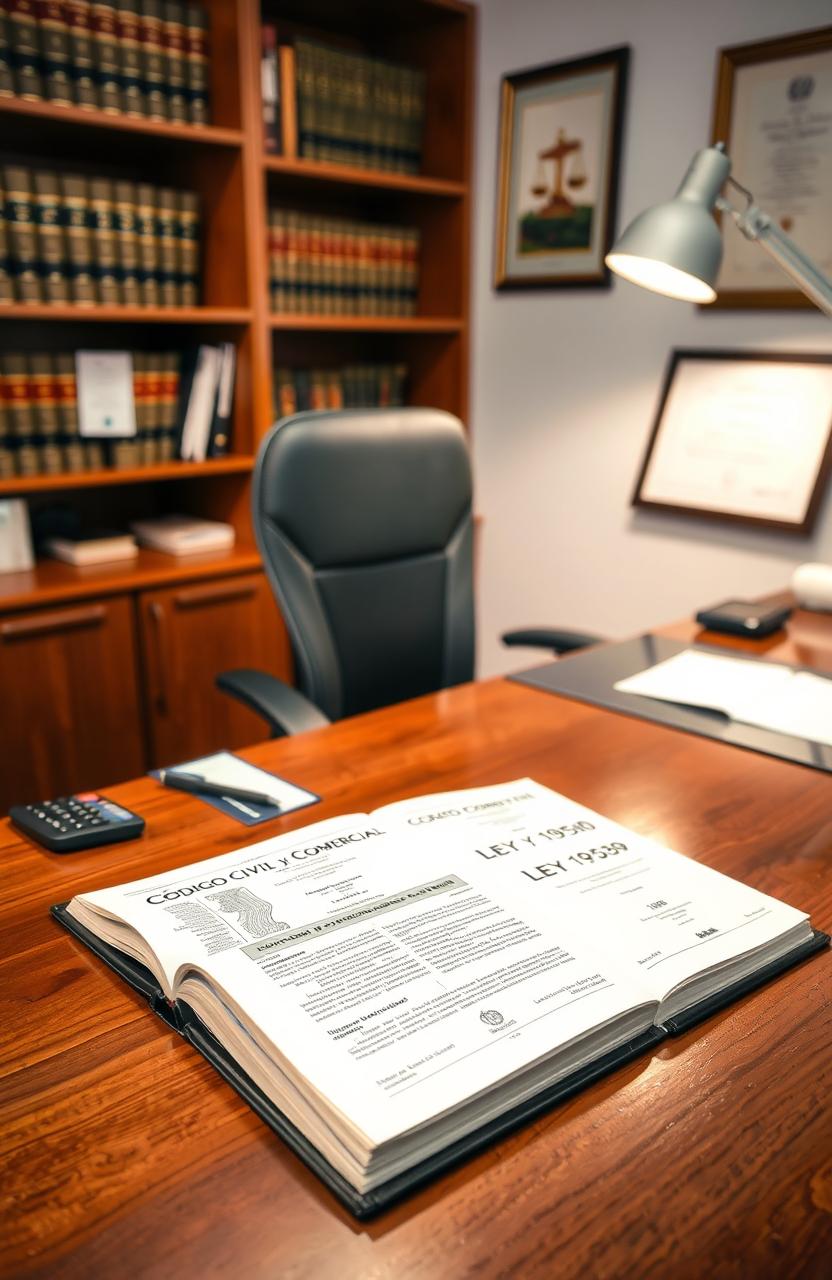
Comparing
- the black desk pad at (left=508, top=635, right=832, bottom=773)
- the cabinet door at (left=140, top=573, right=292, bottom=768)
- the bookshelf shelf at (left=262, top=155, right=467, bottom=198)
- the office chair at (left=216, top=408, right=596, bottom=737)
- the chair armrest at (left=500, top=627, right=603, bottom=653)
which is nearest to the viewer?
the black desk pad at (left=508, top=635, right=832, bottom=773)

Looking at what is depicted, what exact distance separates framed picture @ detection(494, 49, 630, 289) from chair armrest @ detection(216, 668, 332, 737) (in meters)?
1.53

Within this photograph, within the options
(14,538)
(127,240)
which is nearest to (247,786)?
(14,538)

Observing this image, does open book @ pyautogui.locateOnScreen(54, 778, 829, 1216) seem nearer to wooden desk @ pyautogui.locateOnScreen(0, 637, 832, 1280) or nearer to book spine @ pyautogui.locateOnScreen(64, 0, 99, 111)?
wooden desk @ pyautogui.locateOnScreen(0, 637, 832, 1280)

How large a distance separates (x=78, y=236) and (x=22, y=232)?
126mm

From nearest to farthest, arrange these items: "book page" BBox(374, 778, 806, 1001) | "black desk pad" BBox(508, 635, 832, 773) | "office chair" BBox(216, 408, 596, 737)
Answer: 1. "book page" BBox(374, 778, 806, 1001)
2. "black desk pad" BBox(508, 635, 832, 773)
3. "office chair" BBox(216, 408, 596, 737)

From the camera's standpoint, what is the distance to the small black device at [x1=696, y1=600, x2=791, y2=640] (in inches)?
64.2

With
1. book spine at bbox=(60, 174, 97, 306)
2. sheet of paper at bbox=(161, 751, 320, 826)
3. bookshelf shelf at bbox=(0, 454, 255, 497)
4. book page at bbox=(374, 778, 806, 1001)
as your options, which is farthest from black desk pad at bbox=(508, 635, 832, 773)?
book spine at bbox=(60, 174, 97, 306)

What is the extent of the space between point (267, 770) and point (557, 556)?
1.74 metres

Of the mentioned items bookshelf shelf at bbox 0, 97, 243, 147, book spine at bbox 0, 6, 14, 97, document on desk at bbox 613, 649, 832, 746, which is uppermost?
book spine at bbox 0, 6, 14, 97

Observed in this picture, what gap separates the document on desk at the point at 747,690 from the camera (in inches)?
49.1

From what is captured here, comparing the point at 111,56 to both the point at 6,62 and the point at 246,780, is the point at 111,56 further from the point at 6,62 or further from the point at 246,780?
the point at 246,780

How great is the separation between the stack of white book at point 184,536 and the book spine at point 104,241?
1.85ft

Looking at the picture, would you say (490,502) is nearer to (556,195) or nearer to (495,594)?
(495,594)

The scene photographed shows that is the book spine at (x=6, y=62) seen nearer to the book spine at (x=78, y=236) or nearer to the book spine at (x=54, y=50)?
the book spine at (x=54, y=50)
